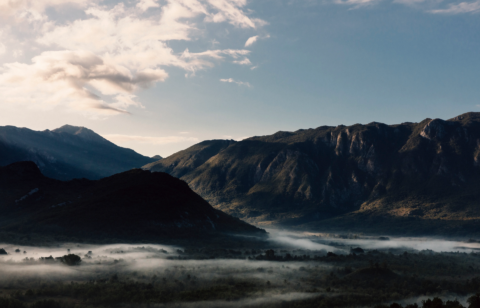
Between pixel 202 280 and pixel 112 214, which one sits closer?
pixel 202 280

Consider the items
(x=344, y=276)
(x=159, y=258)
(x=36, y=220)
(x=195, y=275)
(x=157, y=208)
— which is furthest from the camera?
(x=157, y=208)

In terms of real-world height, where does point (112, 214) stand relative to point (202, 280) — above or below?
above

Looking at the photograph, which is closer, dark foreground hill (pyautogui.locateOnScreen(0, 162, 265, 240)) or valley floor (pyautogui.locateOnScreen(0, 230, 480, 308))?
valley floor (pyautogui.locateOnScreen(0, 230, 480, 308))

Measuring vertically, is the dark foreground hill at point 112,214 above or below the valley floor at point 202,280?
above

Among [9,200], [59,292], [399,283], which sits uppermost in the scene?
[9,200]

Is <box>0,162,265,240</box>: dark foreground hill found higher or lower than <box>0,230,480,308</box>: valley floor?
higher

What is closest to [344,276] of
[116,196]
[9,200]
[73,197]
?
[116,196]

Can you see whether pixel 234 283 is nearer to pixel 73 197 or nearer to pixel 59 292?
pixel 59 292

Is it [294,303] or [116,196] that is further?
[116,196]

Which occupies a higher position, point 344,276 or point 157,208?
point 157,208

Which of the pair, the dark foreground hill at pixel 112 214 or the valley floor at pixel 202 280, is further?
the dark foreground hill at pixel 112 214

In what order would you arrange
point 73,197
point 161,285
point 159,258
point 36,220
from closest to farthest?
point 161,285 → point 159,258 → point 36,220 → point 73,197
